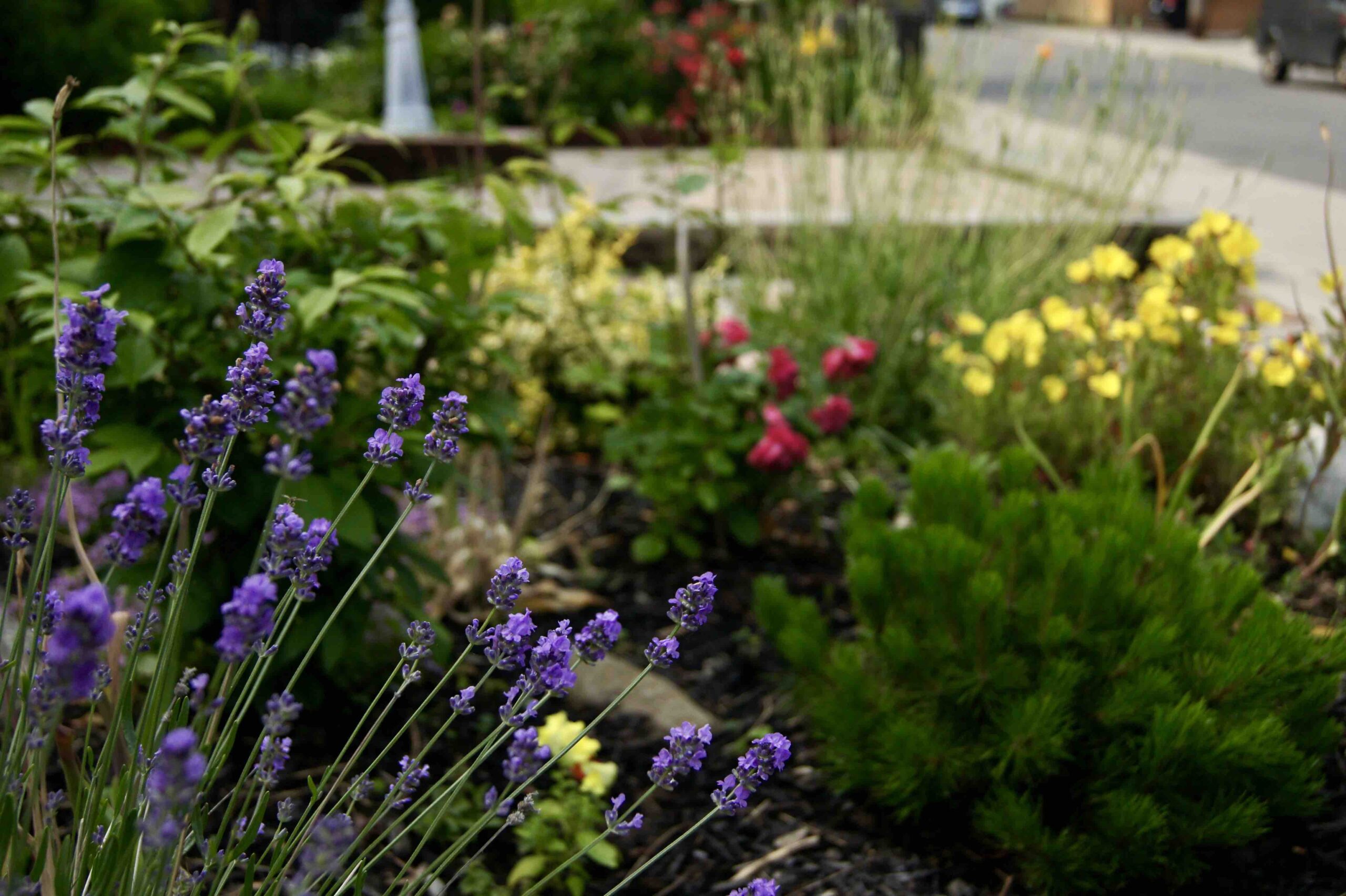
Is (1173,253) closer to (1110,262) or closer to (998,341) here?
(1110,262)

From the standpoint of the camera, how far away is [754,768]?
44.9 inches

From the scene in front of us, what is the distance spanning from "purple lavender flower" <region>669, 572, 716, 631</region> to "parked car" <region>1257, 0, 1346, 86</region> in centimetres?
1792

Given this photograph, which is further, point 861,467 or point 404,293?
point 861,467

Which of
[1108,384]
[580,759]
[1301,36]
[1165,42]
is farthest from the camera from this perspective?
[1165,42]

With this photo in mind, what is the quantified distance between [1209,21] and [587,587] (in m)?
33.4

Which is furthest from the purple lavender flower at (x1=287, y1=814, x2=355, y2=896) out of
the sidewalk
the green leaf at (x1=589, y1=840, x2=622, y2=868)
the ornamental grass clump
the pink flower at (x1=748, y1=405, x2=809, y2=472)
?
the sidewalk

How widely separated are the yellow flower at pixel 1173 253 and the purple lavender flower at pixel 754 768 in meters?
2.46

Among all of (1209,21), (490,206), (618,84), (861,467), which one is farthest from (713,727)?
(1209,21)

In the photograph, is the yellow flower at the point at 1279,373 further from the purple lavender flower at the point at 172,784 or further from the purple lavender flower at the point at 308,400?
the purple lavender flower at the point at 172,784

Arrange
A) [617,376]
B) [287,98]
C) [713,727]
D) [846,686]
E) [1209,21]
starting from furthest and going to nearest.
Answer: [1209,21] < [287,98] < [617,376] < [713,727] < [846,686]

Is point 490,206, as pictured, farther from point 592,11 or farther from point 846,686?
point 592,11

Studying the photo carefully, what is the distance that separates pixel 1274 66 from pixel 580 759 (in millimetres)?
18919

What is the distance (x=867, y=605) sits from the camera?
225 cm

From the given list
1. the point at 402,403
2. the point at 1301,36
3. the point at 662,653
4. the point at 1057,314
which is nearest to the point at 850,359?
the point at 1057,314
